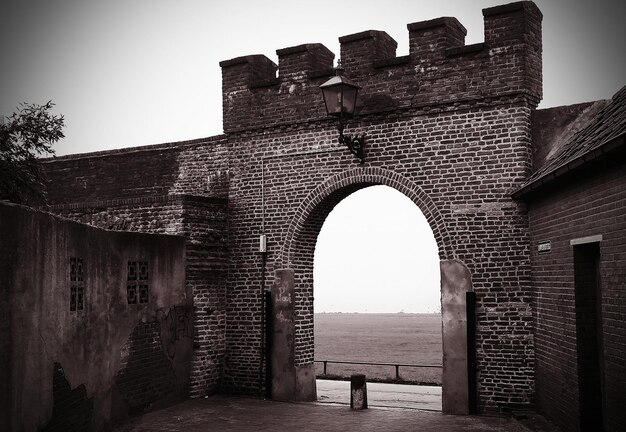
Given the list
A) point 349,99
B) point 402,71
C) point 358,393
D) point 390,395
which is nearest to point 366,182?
point 349,99

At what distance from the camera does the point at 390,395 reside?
41.2 feet

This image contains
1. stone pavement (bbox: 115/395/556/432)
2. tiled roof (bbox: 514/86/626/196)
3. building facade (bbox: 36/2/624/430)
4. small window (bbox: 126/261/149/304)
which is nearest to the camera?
tiled roof (bbox: 514/86/626/196)

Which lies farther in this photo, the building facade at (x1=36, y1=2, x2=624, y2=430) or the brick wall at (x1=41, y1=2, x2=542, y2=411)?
the brick wall at (x1=41, y1=2, x2=542, y2=411)

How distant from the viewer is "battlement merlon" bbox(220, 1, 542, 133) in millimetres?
10625

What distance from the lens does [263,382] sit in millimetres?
12148

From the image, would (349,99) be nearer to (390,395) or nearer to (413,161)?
(413,161)

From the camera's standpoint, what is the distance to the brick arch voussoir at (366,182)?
10.9 m

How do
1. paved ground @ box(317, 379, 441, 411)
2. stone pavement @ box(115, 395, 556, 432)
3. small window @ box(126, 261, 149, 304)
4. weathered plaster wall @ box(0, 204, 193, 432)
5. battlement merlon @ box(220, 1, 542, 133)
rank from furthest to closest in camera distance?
paved ground @ box(317, 379, 441, 411), battlement merlon @ box(220, 1, 542, 133), small window @ box(126, 261, 149, 304), stone pavement @ box(115, 395, 556, 432), weathered plaster wall @ box(0, 204, 193, 432)

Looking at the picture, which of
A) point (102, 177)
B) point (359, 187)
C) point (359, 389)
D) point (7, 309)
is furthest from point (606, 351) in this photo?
point (102, 177)

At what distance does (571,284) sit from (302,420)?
427 centimetres

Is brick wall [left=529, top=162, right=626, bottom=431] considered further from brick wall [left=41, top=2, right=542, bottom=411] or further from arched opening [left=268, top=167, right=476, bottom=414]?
arched opening [left=268, top=167, right=476, bottom=414]

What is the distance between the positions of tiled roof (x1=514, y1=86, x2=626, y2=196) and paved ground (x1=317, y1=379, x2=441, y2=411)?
4.04 meters

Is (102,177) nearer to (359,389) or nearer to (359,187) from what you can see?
(359,187)

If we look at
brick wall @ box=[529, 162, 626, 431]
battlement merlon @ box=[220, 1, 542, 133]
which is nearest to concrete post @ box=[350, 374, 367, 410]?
brick wall @ box=[529, 162, 626, 431]
